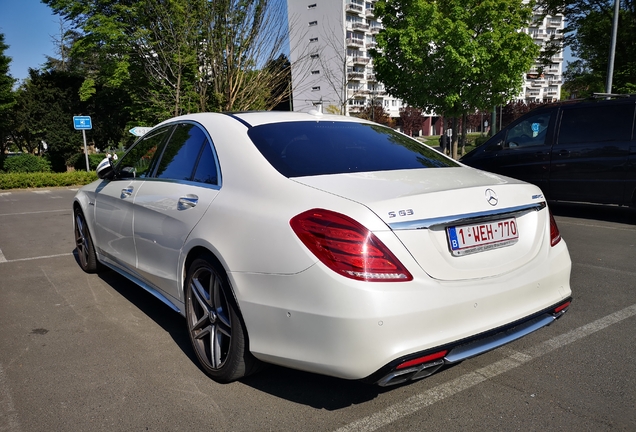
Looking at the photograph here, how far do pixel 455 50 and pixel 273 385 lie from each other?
22.1 metres

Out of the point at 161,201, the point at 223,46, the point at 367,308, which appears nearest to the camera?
the point at 367,308

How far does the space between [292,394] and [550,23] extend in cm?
12267

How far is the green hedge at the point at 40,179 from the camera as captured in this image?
72.2 feet

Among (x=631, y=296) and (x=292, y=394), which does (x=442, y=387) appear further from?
(x=631, y=296)

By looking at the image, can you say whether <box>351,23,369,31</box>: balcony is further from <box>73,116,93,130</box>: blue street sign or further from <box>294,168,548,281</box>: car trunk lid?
<box>294,168,548,281</box>: car trunk lid

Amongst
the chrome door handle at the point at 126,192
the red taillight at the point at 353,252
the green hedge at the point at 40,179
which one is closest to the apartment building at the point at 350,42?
the green hedge at the point at 40,179

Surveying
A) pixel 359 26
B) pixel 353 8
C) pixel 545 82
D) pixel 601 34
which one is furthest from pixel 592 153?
pixel 545 82

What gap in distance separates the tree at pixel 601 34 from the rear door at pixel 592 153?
15974 millimetres

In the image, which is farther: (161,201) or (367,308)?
(161,201)

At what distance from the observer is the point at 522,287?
264 cm

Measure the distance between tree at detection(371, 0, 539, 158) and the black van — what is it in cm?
1464

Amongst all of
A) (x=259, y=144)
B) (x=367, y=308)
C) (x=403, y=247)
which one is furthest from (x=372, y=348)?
(x=259, y=144)

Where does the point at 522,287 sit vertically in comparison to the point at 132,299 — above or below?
above

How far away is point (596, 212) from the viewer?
30.2 feet
